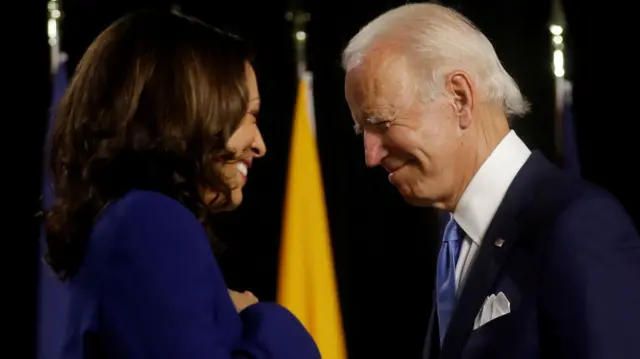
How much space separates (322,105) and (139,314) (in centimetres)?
253

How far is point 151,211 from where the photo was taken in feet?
3.97

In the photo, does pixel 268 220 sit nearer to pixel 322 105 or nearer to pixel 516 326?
pixel 322 105

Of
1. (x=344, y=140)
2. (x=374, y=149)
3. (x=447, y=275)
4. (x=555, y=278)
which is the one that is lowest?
(x=344, y=140)

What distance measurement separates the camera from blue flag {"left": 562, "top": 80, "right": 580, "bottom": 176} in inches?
130

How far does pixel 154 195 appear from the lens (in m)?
1.23

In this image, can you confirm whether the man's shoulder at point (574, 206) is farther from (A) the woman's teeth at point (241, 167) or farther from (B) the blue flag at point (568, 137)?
(B) the blue flag at point (568, 137)

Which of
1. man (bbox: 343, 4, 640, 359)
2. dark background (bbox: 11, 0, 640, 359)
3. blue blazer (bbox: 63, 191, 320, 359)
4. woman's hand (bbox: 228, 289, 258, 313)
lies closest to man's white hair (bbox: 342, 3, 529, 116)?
man (bbox: 343, 4, 640, 359)

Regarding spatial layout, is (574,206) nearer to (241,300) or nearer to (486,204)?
(486,204)

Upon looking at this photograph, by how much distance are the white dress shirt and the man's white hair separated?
0.37ft

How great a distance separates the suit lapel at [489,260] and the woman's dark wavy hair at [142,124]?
0.46 meters

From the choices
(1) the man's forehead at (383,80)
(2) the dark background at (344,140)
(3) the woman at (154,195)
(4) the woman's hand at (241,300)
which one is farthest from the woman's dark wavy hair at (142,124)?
(2) the dark background at (344,140)

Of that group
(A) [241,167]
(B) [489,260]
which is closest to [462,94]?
(B) [489,260]

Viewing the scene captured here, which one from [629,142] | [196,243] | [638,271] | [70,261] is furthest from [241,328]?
[629,142]

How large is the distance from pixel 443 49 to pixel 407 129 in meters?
0.16
